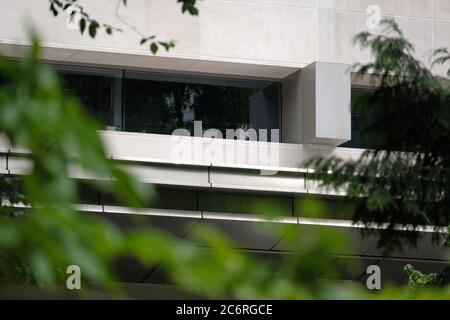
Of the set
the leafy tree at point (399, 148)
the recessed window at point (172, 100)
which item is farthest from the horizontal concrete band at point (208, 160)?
the leafy tree at point (399, 148)

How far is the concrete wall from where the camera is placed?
1412cm

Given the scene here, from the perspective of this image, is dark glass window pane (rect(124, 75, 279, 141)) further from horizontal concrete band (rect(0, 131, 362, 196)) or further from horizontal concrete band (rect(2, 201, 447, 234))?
horizontal concrete band (rect(2, 201, 447, 234))

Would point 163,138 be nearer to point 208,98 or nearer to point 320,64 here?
point 208,98

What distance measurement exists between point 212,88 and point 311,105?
1.37 metres

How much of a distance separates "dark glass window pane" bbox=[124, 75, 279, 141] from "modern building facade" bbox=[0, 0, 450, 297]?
0.02 meters

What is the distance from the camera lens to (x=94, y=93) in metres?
14.0

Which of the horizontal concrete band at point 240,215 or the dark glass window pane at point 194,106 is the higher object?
the dark glass window pane at point 194,106

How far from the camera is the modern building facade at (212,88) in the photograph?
13898 millimetres

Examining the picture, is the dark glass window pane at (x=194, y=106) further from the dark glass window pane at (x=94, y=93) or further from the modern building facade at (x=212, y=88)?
the dark glass window pane at (x=94, y=93)

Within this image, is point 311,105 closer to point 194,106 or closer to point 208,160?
point 208,160

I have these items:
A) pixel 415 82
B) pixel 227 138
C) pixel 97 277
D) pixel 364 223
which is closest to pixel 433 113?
pixel 415 82

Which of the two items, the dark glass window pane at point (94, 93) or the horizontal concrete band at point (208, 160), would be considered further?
the horizontal concrete band at point (208, 160)

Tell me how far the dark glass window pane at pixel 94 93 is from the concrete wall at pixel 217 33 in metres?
0.43

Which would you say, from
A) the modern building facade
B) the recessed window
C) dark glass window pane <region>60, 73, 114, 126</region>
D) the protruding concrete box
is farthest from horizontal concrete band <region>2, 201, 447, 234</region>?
the protruding concrete box
